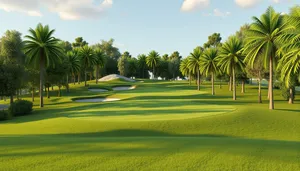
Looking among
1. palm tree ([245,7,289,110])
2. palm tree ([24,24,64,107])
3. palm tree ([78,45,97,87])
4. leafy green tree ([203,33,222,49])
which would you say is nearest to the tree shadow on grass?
palm tree ([245,7,289,110])

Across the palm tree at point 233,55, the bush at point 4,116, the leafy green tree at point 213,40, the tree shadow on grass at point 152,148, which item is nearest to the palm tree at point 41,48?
the bush at point 4,116

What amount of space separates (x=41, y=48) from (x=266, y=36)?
37276 mm

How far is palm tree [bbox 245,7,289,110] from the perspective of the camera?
31953mm

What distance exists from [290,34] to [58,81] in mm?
48750

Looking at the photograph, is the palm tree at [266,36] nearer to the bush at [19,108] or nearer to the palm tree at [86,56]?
the bush at [19,108]

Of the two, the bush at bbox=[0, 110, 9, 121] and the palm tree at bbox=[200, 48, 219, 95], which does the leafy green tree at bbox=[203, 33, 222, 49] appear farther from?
the bush at bbox=[0, 110, 9, 121]

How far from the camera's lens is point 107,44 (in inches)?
5610

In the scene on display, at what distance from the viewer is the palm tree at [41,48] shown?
139 ft

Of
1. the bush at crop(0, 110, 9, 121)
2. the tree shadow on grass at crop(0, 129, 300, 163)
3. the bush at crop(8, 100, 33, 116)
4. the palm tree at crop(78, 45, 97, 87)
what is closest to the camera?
the tree shadow on grass at crop(0, 129, 300, 163)

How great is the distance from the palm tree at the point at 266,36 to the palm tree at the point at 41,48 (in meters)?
33.2

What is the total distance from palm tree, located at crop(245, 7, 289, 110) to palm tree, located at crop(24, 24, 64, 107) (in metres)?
33.2

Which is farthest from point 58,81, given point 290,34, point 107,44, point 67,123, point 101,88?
point 107,44

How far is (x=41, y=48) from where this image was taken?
4281 centimetres

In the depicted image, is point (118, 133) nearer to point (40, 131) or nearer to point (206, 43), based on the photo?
point (40, 131)
